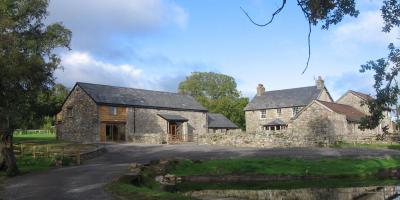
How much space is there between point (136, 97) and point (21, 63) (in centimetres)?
3341

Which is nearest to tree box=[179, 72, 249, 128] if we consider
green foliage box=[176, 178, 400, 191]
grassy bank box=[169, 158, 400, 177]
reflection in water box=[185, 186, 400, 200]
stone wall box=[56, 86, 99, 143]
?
stone wall box=[56, 86, 99, 143]

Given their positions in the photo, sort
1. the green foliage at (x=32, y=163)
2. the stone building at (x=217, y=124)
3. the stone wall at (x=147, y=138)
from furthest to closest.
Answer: the stone building at (x=217, y=124)
the stone wall at (x=147, y=138)
the green foliage at (x=32, y=163)

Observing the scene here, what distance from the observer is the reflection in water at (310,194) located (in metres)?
20.0

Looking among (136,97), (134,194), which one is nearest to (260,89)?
(136,97)

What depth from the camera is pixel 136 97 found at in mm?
60000

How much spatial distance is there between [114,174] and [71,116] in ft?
119

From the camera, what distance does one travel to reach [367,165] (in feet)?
93.9

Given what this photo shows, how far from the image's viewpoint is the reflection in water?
65.8 ft

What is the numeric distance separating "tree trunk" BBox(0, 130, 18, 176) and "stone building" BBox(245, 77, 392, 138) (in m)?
35.9

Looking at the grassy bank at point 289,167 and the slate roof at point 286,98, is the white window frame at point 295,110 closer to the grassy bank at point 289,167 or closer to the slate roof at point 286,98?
the slate roof at point 286,98

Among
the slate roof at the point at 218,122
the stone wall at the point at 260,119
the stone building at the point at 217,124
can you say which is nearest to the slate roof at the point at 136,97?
the stone building at the point at 217,124

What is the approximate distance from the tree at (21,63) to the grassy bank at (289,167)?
9498mm

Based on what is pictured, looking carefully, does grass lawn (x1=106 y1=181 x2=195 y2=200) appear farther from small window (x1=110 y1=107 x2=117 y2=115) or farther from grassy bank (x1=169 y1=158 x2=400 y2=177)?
small window (x1=110 y1=107 x2=117 y2=115)

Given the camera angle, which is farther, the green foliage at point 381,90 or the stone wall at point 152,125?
the stone wall at point 152,125
